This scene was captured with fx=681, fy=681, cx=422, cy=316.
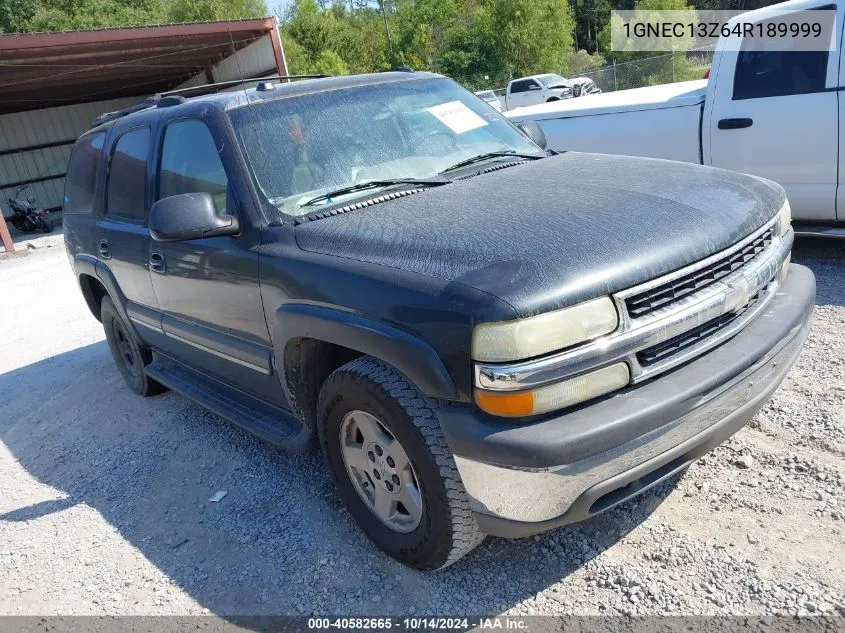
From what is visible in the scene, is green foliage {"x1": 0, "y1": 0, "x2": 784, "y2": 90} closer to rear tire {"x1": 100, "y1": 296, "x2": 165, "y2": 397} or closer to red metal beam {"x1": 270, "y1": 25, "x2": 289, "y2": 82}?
red metal beam {"x1": 270, "y1": 25, "x2": 289, "y2": 82}

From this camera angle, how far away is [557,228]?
243 cm

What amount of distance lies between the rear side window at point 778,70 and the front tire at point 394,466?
163 inches

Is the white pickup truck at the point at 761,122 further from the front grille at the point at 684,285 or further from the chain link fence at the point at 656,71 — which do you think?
the chain link fence at the point at 656,71

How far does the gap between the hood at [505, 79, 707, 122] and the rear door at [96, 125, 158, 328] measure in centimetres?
375

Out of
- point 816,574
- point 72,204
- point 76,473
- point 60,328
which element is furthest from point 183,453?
point 60,328

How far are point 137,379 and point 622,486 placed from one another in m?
3.99

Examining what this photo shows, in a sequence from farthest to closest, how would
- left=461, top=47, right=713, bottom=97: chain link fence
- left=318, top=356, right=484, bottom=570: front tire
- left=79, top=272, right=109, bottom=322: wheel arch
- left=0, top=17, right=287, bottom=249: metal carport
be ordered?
left=461, top=47, right=713, bottom=97: chain link fence
left=0, top=17, right=287, bottom=249: metal carport
left=79, top=272, right=109, bottom=322: wheel arch
left=318, top=356, right=484, bottom=570: front tire

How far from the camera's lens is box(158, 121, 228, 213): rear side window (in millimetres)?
3262

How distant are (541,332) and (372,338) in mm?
614

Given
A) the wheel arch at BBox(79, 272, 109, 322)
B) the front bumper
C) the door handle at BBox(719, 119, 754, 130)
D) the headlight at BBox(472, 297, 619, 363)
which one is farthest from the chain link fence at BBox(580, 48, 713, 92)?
the headlight at BBox(472, 297, 619, 363)

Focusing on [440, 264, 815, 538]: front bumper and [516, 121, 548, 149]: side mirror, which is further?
[516, 121, 548, 149]: side mirror

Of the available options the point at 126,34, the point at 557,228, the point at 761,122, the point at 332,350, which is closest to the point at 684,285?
the point at 557,228

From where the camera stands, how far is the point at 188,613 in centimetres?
278

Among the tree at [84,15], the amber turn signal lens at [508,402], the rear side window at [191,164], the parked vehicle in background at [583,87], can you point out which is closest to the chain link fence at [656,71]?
the parked vehicle in background at [583,87]
